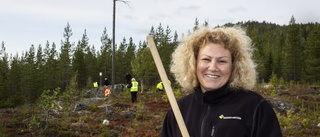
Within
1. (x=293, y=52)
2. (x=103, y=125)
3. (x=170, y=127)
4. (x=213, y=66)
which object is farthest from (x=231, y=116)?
(x=293, y=52)

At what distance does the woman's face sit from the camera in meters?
2.10

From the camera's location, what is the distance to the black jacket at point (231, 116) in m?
1.93

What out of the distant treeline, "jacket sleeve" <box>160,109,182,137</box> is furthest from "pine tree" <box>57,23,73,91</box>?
"jacket sleeve" <box>160,109,182,137</box>

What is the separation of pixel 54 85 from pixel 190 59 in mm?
64797

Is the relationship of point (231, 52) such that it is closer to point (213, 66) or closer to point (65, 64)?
point (213, 66)

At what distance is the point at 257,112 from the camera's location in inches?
77.6

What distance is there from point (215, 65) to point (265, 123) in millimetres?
458

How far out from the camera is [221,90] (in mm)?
2080

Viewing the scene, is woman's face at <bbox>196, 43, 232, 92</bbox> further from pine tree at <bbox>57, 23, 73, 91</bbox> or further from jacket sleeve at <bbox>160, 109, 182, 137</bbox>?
pine tree at <bbox>57, 23, 73, 91</bbox>

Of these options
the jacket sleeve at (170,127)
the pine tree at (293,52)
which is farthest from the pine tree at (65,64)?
the jacket sleeve at (170,127)

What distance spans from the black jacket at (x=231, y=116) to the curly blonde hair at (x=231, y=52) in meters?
0.12

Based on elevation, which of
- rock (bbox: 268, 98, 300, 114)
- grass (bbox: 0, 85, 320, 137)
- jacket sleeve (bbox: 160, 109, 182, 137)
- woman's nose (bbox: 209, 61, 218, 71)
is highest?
woman's nose (bbox: 209, 61, 218, 71)

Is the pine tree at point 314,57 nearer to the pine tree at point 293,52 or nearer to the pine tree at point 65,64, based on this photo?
the pine tree at point 293,52

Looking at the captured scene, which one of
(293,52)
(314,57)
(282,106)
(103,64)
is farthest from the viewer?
(103,64)
